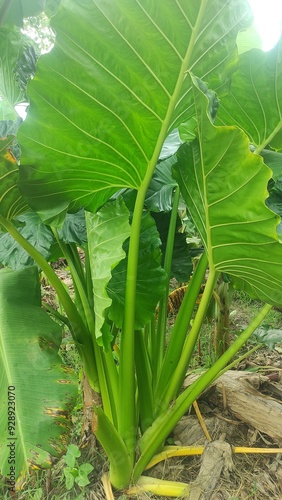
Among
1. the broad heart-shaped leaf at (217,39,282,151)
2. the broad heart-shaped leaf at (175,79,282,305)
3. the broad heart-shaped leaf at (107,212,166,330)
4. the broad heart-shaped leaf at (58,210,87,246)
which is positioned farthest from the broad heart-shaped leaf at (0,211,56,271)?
the broad heart-shaped leaf at (217,39,282,151)

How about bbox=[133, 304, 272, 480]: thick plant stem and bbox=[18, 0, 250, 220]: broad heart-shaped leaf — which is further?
bbox=[133, 304, 272, 480]: thick plant stem

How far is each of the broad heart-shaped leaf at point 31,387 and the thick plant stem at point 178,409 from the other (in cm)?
24

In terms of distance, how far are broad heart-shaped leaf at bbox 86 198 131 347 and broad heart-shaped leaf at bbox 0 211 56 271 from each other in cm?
11

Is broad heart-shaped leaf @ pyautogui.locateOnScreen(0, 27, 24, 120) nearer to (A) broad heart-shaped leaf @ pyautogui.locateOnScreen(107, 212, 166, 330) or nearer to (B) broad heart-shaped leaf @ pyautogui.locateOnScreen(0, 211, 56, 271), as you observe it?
(B) broad heart-shaped leaf @ pyautogui.locateOnScreen(0, 211, 56, 271)

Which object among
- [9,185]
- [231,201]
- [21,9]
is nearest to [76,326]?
[9,185]

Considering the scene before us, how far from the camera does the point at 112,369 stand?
771mm

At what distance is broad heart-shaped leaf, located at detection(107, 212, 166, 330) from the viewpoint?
75cm

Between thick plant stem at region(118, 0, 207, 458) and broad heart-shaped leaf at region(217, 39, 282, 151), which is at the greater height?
broad heart-shaped leaf at region(217, 39, 282, 151)

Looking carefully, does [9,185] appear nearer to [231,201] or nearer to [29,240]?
[29,240]

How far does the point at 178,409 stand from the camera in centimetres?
74

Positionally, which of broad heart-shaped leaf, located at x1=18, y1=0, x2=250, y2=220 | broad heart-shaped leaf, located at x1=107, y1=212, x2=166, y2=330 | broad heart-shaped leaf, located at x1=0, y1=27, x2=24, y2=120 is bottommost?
broad heart-shaped leaf, located at x1=107, y1=212, x2=166, y2=330

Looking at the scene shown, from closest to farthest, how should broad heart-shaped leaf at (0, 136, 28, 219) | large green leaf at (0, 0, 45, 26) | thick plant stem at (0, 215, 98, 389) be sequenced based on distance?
1. broad heart-shaped leaf at (0, 136, 28, 219)
2. thick plant stem at (0, 215, 98, 389)
3. large green leaf at (0, 0, 45, 26)

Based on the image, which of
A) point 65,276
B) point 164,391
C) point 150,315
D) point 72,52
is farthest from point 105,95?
point 65,276

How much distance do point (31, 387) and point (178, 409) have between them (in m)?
0.29
